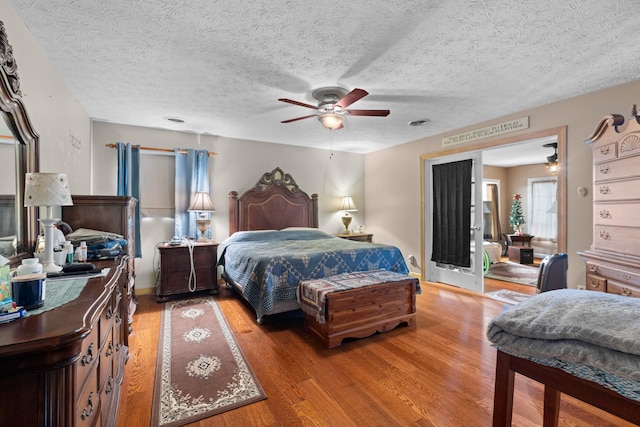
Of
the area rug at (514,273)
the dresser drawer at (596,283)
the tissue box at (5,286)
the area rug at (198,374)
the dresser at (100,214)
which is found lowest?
the area rug at (198,374)

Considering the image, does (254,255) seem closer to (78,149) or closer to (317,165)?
(78,149)

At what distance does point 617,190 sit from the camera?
2322mm

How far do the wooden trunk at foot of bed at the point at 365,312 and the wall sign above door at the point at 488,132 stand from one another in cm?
234

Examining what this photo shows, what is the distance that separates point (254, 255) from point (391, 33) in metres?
2.44

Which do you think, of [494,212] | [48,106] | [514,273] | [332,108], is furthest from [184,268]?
[494,212]

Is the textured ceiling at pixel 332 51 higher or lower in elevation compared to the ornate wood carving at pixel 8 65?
higher

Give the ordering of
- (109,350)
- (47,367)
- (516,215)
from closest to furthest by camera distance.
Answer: (47,367), (109,350), (516,215)

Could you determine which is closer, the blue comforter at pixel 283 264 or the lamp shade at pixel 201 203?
the blue comforter at pixel 283 264

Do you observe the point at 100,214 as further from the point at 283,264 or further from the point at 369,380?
the point at 369,380

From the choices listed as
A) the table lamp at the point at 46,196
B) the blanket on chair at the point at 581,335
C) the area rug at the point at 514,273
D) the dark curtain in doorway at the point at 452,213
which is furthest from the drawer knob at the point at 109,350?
the area rug at the point at 514,273

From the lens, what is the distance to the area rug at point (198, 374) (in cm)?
179

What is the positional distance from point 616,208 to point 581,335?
2.06m

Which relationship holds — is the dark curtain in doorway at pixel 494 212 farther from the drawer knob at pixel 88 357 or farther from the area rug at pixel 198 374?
the drawer knob at pixel 88 357

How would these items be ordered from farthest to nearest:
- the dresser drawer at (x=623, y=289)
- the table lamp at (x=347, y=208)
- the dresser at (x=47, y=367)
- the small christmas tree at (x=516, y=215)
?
the small christmas tree at (x=516, y=215), the table lamp at (x=347, y=208), the dresser drawer at (x=623, y=289), the dresser at (x=47, y=367)
